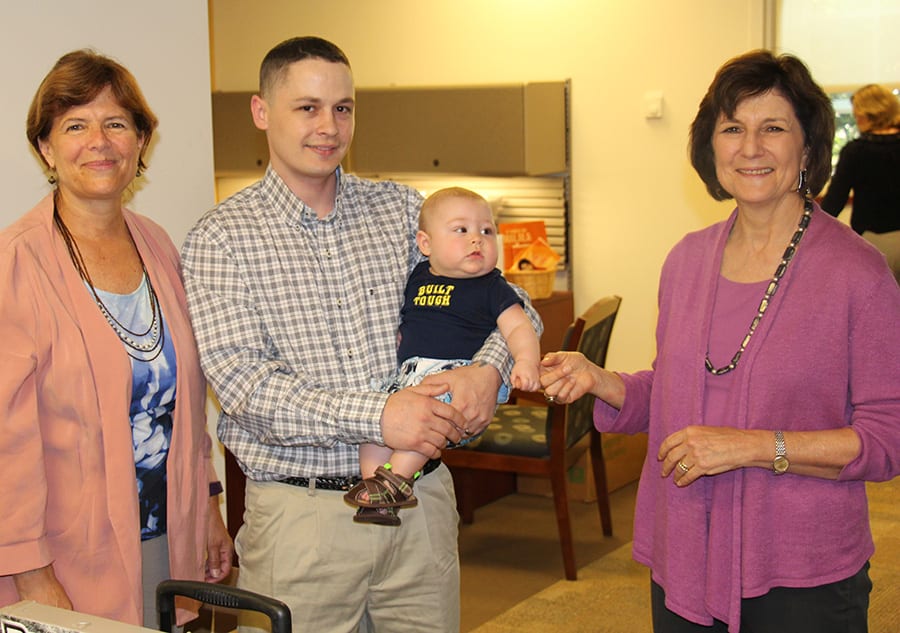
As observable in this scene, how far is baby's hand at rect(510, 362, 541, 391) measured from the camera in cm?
234

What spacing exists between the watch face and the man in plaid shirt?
23.3 inches

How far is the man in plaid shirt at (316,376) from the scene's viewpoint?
2.16 meters

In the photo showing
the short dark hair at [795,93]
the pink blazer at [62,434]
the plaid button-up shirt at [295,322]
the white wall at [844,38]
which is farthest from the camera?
the white wall at [844,38]

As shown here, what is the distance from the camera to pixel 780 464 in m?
2.09

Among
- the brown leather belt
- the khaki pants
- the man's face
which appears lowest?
the khaki pants

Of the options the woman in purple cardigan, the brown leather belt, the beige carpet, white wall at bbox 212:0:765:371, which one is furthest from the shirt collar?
white wall at bbox 212:0:765:371

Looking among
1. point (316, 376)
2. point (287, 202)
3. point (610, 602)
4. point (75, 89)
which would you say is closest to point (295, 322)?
point (316, 376)

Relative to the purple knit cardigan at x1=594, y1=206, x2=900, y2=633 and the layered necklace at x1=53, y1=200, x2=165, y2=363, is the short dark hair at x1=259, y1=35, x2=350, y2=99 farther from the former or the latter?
the purple knit cardigan at x1=594, y1=206, x2=900, y2=633

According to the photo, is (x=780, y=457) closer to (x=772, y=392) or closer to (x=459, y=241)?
(x=772, y=392)

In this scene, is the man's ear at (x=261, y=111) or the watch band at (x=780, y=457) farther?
the man's ear at (x=261, y=111)

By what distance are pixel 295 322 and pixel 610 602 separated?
2548 millimetres

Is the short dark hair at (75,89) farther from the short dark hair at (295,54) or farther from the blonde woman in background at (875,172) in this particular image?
the blonde woman in background at (875,172)

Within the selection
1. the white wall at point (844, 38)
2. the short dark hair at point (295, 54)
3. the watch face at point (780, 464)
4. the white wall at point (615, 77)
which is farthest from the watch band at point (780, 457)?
the white wall at point (844, 38)

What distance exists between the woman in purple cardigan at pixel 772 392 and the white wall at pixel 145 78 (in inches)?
54.6
